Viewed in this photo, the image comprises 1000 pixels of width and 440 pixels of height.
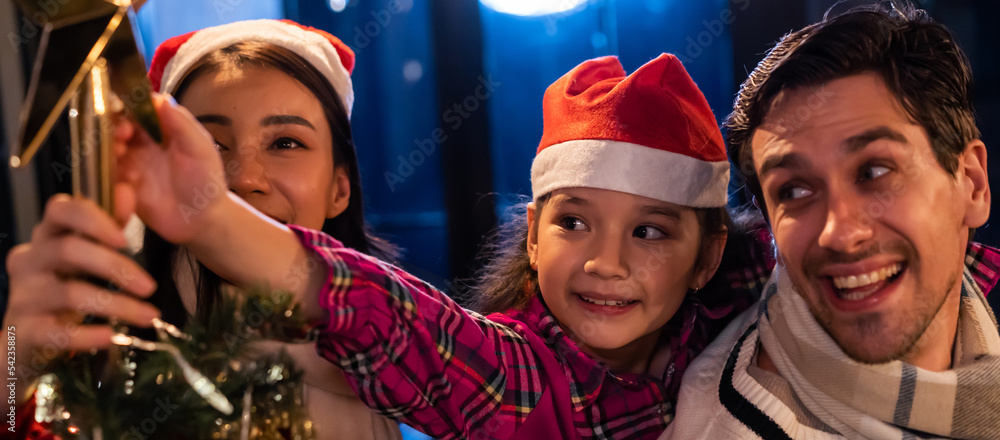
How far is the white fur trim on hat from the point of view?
130 centimetres

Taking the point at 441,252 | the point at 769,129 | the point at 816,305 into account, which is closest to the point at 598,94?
the point at 769,129

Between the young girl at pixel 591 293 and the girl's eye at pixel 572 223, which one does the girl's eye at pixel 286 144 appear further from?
the girl's eye at pixel 572 223

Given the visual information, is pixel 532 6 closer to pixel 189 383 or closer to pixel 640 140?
pixel 640 140

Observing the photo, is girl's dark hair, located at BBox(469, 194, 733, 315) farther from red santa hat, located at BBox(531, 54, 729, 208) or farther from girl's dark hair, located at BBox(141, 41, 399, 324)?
girl's dark hair, located at BBox(141, 41, 399, 324)

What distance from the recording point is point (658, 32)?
286 centimetres

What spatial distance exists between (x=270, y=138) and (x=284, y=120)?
42 mm

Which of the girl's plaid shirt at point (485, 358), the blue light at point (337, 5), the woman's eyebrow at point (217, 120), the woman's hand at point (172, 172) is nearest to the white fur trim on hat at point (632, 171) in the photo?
the girl's plaid shirt at point (485, 358)

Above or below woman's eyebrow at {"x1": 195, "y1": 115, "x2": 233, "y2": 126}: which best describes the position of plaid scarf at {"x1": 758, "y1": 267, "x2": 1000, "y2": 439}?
below

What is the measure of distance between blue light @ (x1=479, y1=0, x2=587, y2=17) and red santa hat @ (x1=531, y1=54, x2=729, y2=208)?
1576mm

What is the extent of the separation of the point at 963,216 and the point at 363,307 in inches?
39.1

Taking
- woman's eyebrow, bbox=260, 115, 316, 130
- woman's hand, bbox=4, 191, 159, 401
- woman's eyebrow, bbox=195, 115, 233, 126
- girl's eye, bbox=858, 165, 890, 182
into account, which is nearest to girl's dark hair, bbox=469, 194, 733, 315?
girl's eye, bbox=858, 165, 890, 182

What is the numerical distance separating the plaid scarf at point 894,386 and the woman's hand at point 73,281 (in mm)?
1001

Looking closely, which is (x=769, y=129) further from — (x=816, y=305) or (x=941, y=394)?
(x=941, y=394)

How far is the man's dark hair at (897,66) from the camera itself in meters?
1.11
